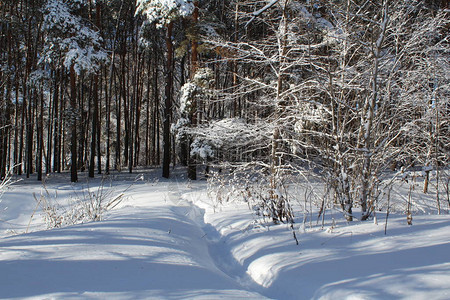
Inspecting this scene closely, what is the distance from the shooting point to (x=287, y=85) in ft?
31.2

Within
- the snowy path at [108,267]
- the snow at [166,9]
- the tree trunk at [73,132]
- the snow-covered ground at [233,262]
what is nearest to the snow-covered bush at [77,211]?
the snow-covered ground at [233,262]

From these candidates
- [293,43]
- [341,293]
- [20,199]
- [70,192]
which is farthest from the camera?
[70,192]

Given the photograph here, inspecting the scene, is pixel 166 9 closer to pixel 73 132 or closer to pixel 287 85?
pixel 287 85

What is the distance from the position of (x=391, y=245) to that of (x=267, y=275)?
4.19 feet

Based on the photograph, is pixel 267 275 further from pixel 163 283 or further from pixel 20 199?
pixel 20 199

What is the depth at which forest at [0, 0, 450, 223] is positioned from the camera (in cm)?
431

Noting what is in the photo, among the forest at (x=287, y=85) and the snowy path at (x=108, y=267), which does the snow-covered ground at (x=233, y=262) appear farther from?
the forest at (x=287, y=85)

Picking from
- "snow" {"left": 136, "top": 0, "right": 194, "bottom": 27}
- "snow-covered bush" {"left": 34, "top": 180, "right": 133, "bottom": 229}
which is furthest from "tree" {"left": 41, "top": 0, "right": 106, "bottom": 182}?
"snow-covered bush" {"left": 34, "top": 180, "right": 133, "bottom": 229}

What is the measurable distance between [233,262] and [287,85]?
7239 mm

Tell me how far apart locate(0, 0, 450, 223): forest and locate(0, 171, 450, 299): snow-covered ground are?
80 cm

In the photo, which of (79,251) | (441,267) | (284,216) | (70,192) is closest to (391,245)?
(441,267)

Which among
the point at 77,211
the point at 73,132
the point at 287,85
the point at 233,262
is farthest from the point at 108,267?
the point at 73,132

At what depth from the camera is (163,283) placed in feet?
7.16

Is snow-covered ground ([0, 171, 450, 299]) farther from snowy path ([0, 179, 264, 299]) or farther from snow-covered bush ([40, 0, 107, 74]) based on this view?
snow-covered bush ([40, 0, 107, 74])
